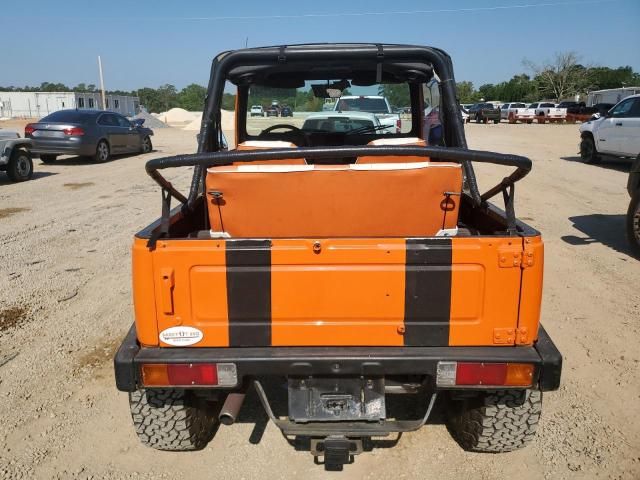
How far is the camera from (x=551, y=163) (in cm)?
1545

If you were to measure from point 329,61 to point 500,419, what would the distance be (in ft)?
7.75

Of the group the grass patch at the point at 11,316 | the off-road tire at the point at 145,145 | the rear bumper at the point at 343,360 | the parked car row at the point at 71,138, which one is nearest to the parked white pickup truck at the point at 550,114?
the off-road tire at the point at 145,145

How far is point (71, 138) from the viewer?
47.2 feet

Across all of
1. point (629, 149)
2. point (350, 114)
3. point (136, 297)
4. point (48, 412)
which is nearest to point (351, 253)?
point (136, 297)

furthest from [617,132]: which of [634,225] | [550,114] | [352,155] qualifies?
[550,114]

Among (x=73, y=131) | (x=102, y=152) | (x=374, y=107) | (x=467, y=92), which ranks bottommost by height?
(x=102, y=152)

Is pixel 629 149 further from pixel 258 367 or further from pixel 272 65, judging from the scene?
pixel 258 367

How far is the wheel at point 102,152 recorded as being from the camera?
50.5ft

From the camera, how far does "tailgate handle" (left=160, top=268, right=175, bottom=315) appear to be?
2273mm

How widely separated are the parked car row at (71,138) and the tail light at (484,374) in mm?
11738

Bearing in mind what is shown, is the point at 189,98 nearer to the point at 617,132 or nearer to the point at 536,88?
the point at 536,88

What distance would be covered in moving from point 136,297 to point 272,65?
190 centimetres

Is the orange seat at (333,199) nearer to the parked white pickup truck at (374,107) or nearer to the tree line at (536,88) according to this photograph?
the parked white pickup truck at (374,107)

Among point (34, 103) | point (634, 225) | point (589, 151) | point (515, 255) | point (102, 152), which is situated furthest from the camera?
point (34, 103)
